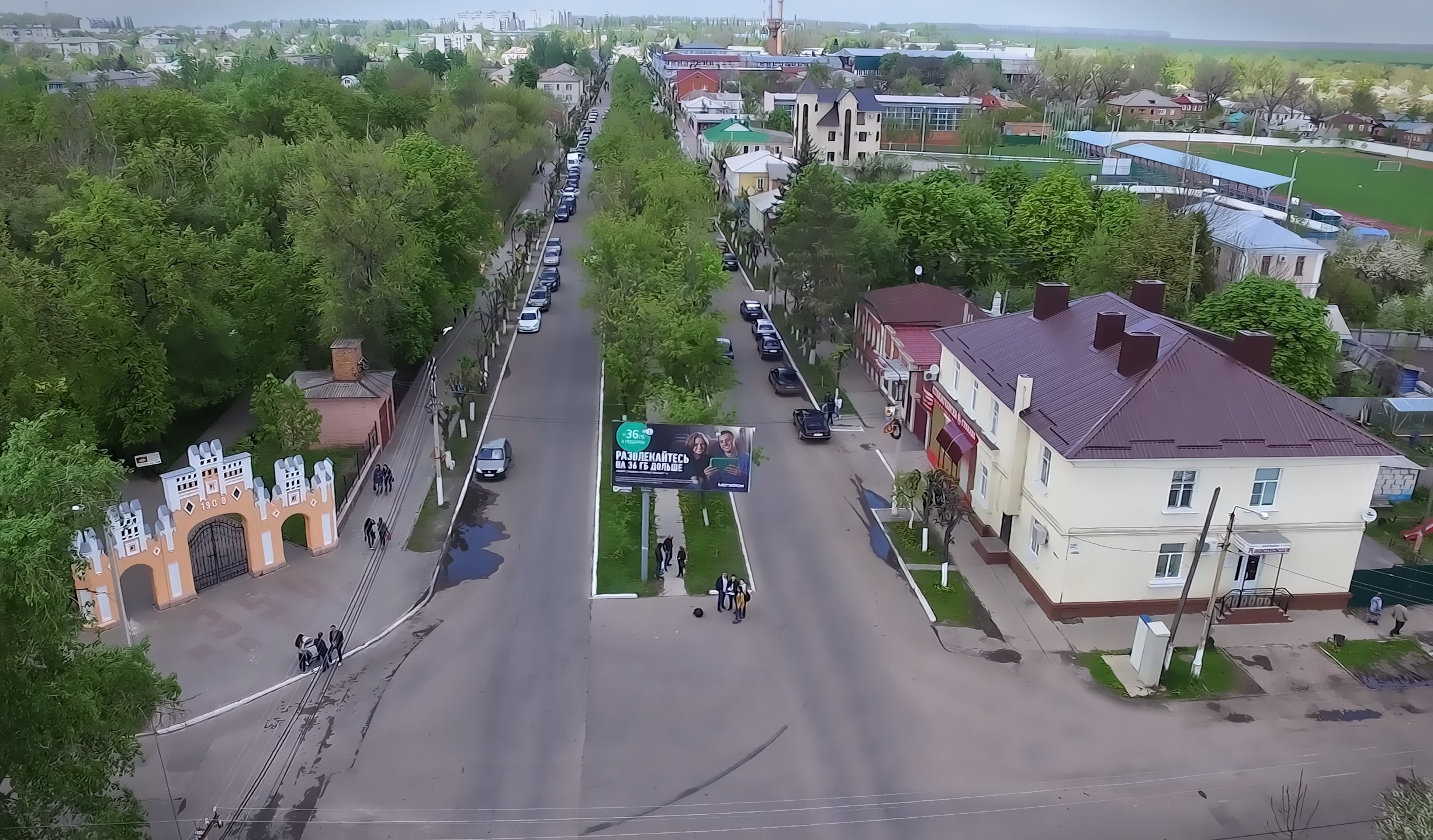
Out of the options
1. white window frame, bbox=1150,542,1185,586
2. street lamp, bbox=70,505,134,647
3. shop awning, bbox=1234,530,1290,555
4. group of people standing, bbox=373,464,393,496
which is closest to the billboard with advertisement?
white window frame, bbox=1150,542,1185,586

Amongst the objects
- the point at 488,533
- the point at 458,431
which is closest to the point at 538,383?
the point at 458,431

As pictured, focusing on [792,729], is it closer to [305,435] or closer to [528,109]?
[305,435]

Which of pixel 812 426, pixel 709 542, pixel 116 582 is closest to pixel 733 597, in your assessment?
pixel 709 542

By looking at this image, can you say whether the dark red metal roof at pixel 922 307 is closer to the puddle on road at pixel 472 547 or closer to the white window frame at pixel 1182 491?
the white window frame at pixel 1182 491

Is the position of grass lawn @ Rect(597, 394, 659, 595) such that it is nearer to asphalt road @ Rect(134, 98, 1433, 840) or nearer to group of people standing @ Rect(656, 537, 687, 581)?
group of people standing @ Rect(656, 537, 687, 581)

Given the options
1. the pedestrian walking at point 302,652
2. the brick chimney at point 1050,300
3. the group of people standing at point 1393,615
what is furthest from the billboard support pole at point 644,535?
the group of people standing at point 1393,615

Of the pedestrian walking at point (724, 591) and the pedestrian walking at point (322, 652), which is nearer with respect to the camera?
the pedestrian walking at point (322, 652)
